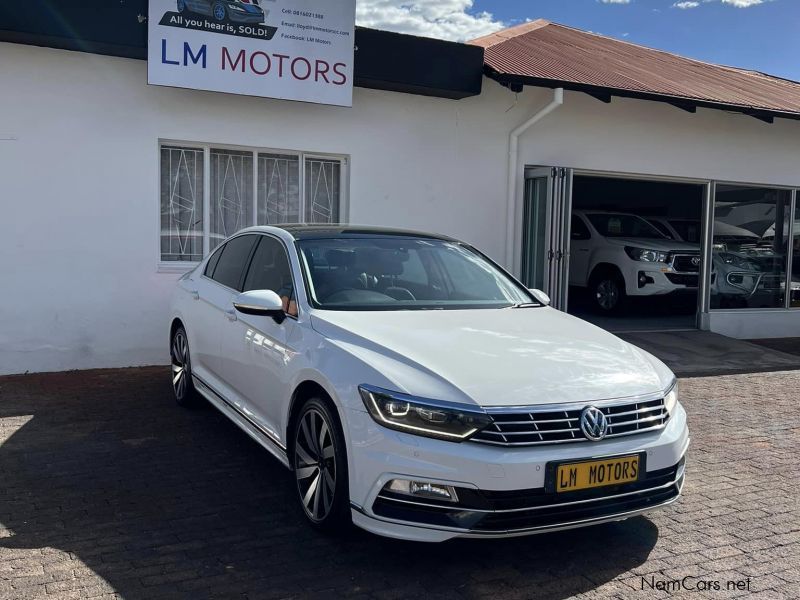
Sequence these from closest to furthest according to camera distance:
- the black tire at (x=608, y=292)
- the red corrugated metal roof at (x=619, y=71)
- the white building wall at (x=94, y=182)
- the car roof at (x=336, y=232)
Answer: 1. the car roof at (x=336, y=232)
2. the white building wall at (x=94, y=182)
3. the red corrugated metal roof at (x=619, y=71)
4. the black tire at (x=608, y=292)

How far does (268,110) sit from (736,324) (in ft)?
25.6

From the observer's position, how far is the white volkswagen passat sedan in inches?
132

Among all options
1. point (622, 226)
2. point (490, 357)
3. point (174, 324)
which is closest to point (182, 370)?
point (174, 324)

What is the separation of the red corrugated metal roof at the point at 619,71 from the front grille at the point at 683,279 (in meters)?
3.07

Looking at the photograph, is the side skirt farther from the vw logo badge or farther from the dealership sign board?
the dealership sign board

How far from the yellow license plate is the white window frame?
19.5ft

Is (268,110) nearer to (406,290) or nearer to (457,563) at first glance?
(406,290)

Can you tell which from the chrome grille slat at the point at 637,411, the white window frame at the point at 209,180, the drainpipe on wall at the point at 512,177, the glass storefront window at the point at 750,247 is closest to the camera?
the chrome grille slat at the point at 637,411

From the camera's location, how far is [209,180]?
8.53 meters

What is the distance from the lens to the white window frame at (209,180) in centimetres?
827

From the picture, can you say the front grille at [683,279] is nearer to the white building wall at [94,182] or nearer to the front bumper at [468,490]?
the white building wall at [94,182]

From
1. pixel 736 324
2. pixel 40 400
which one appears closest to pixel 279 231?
pixel 40 400

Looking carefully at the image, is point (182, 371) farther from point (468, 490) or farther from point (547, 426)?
point (547, 426)

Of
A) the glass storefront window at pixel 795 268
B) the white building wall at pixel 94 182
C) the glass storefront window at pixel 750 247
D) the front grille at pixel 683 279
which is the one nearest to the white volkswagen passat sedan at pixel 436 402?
the white building wall at pixel 94 182
